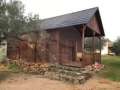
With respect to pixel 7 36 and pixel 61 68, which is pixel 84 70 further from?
pixel 7 36

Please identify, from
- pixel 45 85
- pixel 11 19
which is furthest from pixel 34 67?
pixel 11 19

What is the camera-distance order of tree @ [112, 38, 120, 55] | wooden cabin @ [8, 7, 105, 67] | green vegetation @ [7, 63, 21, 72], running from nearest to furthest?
green vegetation @ [7, 63, 21, 72] < wooden cabin @ [8, 7, 105, 67] < tree @ [112, 38, 120, 55]

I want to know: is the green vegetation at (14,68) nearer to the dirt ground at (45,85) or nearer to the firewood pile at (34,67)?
the firewood pile at (34,67)

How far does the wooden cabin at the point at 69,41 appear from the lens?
14.7m

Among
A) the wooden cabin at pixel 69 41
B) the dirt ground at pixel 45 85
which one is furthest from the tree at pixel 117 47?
the dirt ground at pixel 45 85

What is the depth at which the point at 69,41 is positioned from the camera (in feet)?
56.9

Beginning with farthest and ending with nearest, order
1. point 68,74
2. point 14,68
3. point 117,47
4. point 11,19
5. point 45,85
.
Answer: point 117,47, point 14,68, point 68,74, point 11,19, point 45,85

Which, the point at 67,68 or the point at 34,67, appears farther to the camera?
the point at 34,67

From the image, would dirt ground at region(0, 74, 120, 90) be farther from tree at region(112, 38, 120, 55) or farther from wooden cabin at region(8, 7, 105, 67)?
tree at region(112, 38, 120, 55)

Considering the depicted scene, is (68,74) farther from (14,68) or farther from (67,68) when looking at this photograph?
(14,68)

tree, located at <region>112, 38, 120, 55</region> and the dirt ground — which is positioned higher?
tree, located at <region>112, 38, 120, 55</region>

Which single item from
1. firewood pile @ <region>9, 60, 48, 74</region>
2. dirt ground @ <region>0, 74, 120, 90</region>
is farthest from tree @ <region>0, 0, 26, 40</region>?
firewood pile @ <region>9, 60, 48, 74</region>

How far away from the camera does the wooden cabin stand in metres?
14.7

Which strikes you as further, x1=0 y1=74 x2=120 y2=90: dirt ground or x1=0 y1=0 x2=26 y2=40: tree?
x1=0 y1=0 x2=26 y2=40: tree
